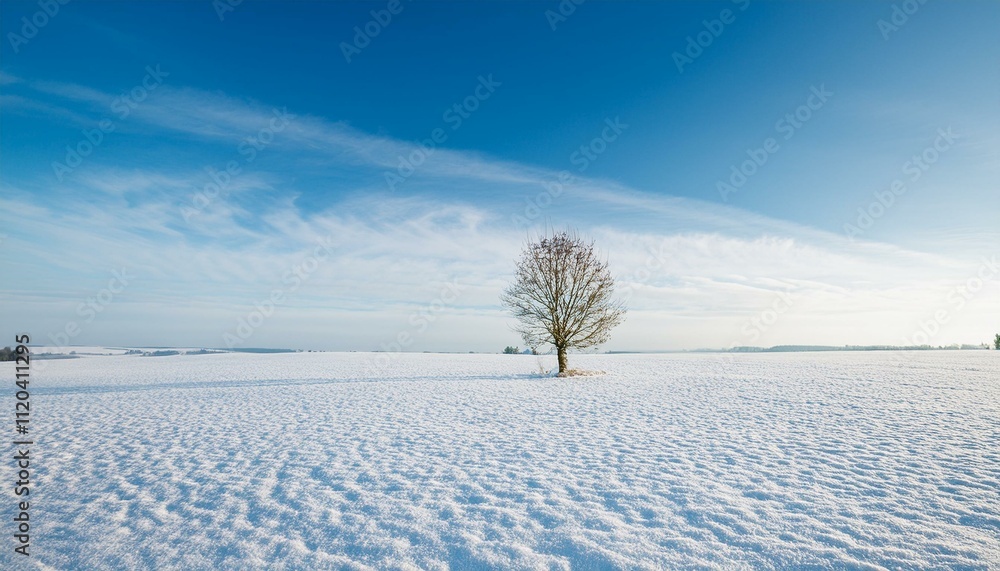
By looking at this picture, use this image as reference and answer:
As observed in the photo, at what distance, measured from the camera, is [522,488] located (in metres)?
6.71

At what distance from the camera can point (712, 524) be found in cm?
532

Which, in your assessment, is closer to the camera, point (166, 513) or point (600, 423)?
point (166, 513)

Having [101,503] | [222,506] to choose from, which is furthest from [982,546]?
[101,503]

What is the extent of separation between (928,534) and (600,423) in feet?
23.1

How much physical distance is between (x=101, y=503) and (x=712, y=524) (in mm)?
8766

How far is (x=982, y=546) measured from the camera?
4746 mm

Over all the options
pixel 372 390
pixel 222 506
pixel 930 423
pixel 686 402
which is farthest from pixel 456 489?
pixel 372 390

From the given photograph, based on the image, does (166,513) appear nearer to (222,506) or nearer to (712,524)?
(222,506)

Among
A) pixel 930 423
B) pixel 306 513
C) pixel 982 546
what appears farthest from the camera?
pixel 930 423

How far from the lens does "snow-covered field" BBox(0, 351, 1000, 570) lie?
479cm

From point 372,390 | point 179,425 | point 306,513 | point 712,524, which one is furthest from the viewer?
point 372,390

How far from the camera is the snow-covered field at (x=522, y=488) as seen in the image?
479 centimetres

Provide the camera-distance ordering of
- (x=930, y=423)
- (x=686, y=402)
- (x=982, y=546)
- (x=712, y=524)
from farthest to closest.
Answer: (x=686, y=402), (x=930, y=423), (x=712, y=524), (x=982, y=546)

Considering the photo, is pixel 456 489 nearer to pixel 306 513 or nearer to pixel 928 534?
pixel 306 513
